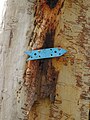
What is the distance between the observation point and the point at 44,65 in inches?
52.4

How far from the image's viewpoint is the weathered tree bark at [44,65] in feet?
4.33

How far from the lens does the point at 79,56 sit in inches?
56.1

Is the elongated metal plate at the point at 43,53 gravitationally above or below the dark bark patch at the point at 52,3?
below

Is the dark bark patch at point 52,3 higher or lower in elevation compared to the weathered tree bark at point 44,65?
higher

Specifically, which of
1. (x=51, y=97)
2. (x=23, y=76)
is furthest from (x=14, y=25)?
(x=51, y=97)

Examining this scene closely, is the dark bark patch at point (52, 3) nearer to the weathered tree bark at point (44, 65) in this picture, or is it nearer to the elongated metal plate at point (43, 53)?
the weathered tree bark at point (44, 65)

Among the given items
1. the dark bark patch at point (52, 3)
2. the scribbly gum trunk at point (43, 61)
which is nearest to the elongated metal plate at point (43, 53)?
the scribbly gum trunk at point (43, 61)

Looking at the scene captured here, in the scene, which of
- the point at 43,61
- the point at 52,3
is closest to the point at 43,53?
the point at 43,61

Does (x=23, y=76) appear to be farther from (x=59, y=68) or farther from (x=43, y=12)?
(x=43, y=12)

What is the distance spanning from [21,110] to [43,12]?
381 mm

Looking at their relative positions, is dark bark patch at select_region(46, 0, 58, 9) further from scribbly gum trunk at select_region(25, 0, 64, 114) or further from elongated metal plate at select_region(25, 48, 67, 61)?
elongated metal plate at select_region(25, 48, 67, 61)

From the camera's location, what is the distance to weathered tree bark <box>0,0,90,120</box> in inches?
52.0

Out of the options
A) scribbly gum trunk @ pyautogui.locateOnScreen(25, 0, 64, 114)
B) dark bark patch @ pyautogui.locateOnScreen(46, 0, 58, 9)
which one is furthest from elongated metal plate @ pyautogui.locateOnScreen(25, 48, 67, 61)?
dark bark patch @ pyautogui.locateOnScreen(46, 0, 58, 9)

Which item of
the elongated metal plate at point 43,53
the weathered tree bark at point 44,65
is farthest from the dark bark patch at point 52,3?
the elongated metal plate at point 43,53
